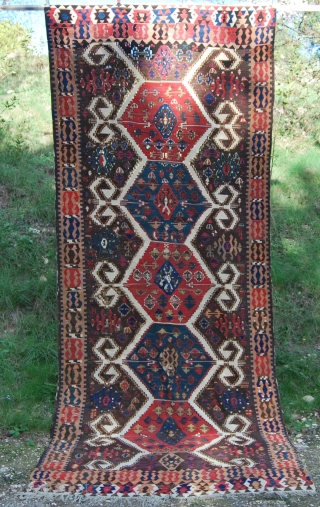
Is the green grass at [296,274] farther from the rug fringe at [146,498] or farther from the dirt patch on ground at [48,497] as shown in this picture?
the rug fringe at [146,498]

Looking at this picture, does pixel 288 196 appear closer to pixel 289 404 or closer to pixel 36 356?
pixel 289 404

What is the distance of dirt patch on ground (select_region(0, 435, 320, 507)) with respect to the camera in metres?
2.66

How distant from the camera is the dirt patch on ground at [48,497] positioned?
2658 millimetres

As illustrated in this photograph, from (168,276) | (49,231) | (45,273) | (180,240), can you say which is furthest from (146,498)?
(49,231)

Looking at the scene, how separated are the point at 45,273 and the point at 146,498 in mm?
2090

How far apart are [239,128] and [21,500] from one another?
2277 millimetres

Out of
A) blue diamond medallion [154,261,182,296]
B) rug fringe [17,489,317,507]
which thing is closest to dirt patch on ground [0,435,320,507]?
rug fringe [17,489,317,507]

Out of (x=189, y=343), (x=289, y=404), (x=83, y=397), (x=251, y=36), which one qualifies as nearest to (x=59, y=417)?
(x=83, y=397)

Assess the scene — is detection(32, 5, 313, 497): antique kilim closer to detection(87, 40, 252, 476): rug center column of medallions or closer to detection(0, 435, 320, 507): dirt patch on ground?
detection(87, 40, 252, 476): rug center column of medallions

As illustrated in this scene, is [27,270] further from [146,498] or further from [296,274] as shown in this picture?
[146,498]

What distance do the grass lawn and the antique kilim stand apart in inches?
12.2

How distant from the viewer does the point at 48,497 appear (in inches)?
106

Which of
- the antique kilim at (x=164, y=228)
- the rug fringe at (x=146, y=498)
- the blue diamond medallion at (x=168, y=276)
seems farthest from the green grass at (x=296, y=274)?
the blue diamond medallion at (x=168, y=276)

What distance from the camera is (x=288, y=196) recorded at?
5.18m
